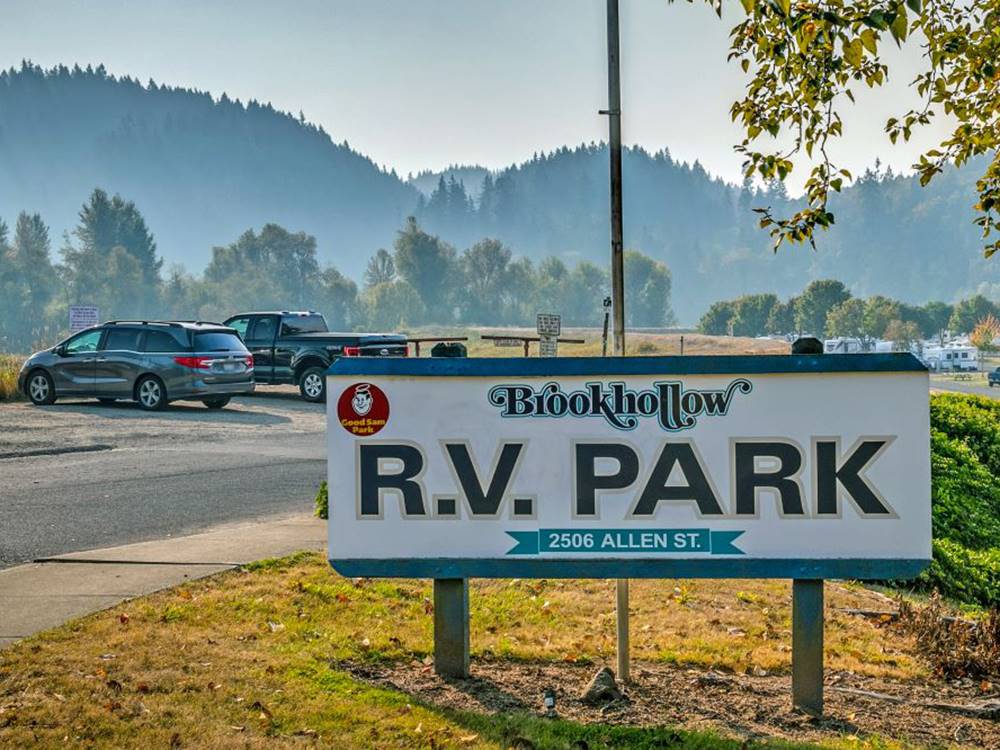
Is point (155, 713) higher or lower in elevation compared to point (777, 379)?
lower

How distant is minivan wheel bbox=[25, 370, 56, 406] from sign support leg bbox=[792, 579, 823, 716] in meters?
20.1

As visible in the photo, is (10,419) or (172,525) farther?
(10,419)

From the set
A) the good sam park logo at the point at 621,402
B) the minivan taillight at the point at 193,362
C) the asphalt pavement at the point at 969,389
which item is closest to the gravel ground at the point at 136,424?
the minivan taillight at the point at 193,362

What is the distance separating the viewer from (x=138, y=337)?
21234 mm

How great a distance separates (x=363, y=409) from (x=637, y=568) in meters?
1.40

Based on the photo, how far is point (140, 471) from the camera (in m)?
12.5

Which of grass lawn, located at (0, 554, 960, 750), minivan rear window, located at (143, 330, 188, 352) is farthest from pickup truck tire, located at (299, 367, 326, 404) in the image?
grass lawn, located at (0, 554, 960, 750)

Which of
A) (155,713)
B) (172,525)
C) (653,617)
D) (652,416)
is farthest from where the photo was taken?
A: (172,525)

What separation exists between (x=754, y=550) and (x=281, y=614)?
2.69m

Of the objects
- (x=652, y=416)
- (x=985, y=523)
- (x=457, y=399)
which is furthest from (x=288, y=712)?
(x=985, y=523)

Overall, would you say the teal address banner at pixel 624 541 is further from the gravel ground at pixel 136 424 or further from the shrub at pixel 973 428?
the gravel ground at pixel 136 424

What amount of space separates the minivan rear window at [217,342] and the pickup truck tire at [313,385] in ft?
8.79

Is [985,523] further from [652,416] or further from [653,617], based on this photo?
[652,416]

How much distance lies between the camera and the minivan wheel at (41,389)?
21.9 m
